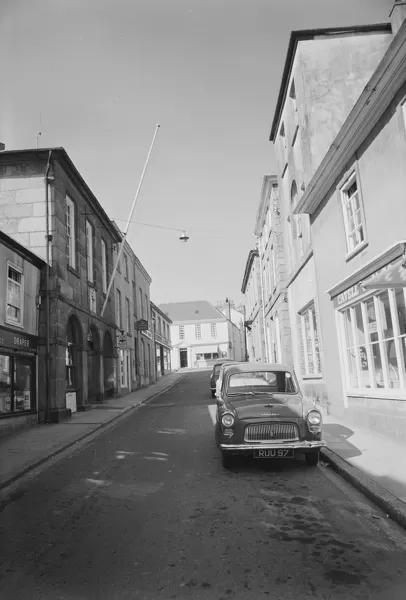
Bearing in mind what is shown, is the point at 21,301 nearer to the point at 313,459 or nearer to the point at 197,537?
the point at 313,459

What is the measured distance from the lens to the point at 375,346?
1011 cm

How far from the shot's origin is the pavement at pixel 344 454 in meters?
5.68

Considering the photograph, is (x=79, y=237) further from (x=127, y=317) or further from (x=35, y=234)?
(x=127, y=317)

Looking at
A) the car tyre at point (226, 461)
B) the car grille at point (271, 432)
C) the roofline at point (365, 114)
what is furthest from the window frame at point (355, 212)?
the car tyre at point (226, 461)

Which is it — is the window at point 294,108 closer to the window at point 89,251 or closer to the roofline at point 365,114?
the roofline at point 365,114

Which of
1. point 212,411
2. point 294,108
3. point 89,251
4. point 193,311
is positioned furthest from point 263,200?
point 193,311

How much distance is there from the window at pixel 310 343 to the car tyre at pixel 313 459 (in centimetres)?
729

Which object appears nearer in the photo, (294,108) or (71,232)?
(294,108)

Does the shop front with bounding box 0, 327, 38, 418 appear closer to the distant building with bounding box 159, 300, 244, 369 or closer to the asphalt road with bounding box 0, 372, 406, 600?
the asphalt road with bounding box 0, 372, 406, 600

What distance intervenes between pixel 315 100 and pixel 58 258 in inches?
382

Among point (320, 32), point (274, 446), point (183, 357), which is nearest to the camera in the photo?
point (274, 446)

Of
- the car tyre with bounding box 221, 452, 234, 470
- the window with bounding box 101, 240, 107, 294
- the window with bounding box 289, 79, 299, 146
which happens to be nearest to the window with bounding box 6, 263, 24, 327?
the car tyre with bounding box 221, 452, 234, 470

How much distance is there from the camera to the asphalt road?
3473 mm

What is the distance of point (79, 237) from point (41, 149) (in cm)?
403
